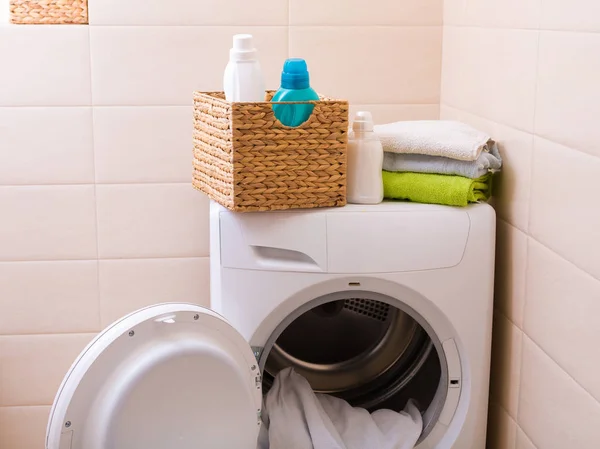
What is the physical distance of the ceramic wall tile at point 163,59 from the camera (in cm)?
203

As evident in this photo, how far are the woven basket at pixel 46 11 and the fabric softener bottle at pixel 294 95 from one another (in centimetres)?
72

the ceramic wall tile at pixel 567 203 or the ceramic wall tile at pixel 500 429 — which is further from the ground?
the ceramic wall tile at pixel 567 203

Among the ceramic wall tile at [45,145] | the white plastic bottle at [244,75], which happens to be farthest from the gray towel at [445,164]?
the ceramic wall tile at [45,145]

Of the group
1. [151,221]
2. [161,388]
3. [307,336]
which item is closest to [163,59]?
[151,221]

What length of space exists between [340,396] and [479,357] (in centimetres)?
38

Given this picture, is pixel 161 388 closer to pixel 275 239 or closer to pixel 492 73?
pixel 275 239

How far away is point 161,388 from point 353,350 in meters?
0.63

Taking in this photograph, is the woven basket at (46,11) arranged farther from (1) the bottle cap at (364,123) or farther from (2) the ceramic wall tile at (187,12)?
(1) the bottle cap at (364,123)

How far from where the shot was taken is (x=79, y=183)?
2.08 m

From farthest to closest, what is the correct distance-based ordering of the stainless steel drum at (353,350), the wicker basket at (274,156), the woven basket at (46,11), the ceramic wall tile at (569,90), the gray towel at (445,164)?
the woven basket at (46,11) → the stainless steel drum at (353,350) → the gray towel at (445,164) → the wicker basket at (274,156) → the ceramic wall tile at (569,90)

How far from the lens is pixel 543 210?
1495 millimetres

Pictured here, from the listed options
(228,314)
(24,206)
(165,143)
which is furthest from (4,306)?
(228,314)

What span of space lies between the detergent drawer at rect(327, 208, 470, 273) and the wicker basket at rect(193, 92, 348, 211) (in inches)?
2.7

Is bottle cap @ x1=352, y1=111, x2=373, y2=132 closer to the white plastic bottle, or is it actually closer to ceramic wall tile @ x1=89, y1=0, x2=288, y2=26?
the white plastic bottle
